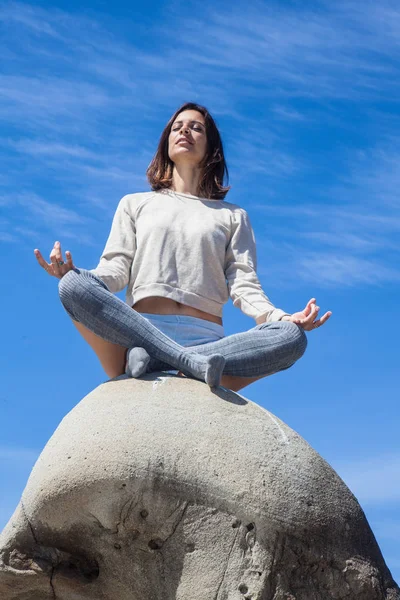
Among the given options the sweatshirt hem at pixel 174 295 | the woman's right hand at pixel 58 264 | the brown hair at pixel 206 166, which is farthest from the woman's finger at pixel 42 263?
the brown hair at pixel 206 166

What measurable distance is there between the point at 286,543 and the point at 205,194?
283 centimetres

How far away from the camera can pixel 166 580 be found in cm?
588

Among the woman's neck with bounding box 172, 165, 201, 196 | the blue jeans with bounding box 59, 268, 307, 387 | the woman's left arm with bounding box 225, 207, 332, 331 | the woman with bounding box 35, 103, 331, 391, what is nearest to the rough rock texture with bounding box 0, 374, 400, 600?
the blue jeans with bounding box 59, 268, 307, 387

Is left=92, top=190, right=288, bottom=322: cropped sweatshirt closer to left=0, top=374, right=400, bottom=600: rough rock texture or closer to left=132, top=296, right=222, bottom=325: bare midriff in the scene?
left=132, top=296, right=222, bottom=325: bare midriff

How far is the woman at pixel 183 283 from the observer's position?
6.49m

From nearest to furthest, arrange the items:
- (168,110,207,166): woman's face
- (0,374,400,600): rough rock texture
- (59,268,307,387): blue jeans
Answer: (0,374,400,600): rough rock texture, (59,268,307,387): blue jeans, (168,110,207,166): woman's face

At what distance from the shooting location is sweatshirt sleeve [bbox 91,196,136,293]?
703 centimetres

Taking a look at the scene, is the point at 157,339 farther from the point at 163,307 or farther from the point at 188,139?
the point at 188,139

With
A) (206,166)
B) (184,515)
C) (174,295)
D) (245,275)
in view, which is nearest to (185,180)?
(206,166)

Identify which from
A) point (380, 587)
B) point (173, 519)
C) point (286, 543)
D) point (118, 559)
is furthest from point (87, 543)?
point (380, 587)

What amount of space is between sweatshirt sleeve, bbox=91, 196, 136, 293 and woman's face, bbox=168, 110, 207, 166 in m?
0.50

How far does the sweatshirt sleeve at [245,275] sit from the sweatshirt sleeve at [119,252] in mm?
672

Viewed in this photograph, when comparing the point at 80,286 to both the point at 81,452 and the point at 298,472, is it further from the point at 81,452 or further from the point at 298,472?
the point at 298,472

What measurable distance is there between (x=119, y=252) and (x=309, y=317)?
1373 millimetres
